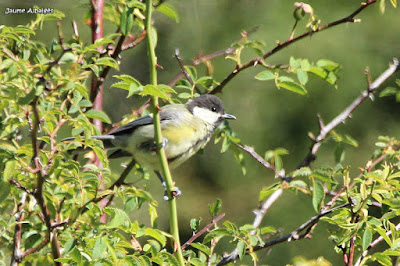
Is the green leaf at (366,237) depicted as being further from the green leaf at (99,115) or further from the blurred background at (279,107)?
the blurred background at (279,107)

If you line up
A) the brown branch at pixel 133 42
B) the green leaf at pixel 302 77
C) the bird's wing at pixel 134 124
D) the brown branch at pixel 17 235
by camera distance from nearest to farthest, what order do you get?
1. the brown branch at pixel 17 235
2. the green leaf at pixel 302 77
3. the brown branch at pixel 133 42
4. the bird's wing at pixel 134 124

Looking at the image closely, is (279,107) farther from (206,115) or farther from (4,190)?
(4,190)

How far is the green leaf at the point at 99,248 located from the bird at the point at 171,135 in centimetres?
132

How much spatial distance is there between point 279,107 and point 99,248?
3838mm

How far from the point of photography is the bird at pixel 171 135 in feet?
10.4

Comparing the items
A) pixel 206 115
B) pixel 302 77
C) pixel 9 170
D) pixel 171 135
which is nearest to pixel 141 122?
pixel 171 135

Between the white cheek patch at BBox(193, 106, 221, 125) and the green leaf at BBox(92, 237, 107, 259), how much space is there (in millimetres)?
1775

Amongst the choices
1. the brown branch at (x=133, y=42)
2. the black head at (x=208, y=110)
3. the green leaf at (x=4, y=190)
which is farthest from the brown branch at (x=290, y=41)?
the green leaf at (x=4, y=190)

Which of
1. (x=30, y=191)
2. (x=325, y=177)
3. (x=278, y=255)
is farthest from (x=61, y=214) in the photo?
(x=278, y=255)

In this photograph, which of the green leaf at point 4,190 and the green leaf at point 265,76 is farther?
the green leaf at point 265,76

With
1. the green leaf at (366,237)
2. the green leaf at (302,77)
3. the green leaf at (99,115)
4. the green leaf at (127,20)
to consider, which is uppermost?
the green leaf at (127,20)

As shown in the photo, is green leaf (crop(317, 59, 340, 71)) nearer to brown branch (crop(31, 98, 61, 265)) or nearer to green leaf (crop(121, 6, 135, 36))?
green leaf (crop(121, 6, 135, 36))

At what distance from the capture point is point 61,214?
2.38 metres

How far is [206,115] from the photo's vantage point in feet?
11.5
